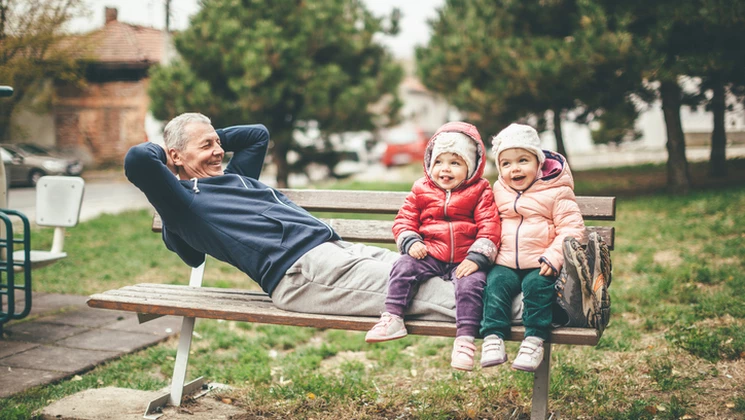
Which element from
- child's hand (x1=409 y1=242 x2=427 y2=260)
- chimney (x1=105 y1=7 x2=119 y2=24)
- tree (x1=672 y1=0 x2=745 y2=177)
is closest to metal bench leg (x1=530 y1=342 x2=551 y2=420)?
child's hand (x1=409 y1=242 x2=427 y2=260)

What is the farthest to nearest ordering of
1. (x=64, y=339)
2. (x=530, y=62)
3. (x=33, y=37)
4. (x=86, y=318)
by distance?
1. (x=33, y=37)
2. (x=530, y=62)
3. (x=86, y=318)
4. (x=64, y=339)

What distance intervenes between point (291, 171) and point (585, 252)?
40.2 feet

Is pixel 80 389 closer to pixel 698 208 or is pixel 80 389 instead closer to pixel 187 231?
pixel 187 231

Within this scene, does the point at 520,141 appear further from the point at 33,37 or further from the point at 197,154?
the point at 33,37

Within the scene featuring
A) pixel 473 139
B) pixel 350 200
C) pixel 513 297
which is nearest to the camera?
pixel 513 297

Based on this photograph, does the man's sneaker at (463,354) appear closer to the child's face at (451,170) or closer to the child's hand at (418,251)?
the child's hand at (418,251)

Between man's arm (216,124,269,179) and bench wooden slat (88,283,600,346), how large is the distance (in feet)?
2.11

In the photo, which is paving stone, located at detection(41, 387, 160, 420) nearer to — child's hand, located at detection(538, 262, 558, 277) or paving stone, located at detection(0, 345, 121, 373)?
paving stone, located at detection(0, 345, 121, 373)

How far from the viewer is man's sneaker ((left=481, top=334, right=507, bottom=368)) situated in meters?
2.51

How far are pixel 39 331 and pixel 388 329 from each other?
324 centimetres

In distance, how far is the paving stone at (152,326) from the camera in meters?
4.92

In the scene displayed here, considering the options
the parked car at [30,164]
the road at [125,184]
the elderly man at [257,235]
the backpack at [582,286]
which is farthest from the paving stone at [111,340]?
the parked car at [30,164]

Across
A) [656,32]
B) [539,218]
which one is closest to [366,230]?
[539,218]

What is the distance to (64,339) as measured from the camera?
4.65 metres
